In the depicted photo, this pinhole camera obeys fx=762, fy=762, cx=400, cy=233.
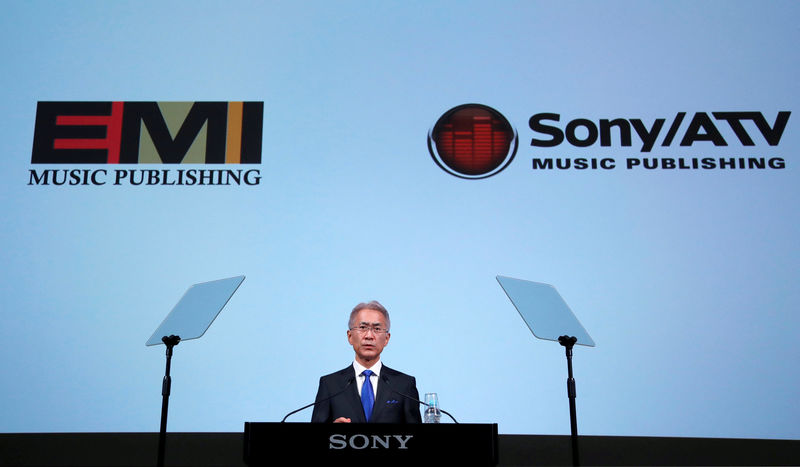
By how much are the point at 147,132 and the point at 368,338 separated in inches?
80.5

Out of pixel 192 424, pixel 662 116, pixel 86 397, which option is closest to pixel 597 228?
pixel 662 116

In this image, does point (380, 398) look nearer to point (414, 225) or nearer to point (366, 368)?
point (366, 368)

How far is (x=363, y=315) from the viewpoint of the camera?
3490 millimetres

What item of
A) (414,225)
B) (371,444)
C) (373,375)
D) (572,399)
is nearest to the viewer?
(371,444)

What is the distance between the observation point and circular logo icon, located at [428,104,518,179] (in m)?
4.43

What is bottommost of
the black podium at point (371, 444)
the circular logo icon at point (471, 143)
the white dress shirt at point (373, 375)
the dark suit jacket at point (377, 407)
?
the black podium at point (371, 444)

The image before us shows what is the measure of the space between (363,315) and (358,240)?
0.90m

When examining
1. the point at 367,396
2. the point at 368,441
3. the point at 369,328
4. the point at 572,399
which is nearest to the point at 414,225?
the point at 369,328

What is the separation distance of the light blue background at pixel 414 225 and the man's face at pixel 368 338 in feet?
2.36

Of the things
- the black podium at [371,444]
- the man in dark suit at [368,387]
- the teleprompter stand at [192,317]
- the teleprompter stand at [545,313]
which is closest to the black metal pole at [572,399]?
the teleprompter stand at [545,313]

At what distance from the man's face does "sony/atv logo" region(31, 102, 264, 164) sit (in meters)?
1.43

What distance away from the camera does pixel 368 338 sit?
3426mm

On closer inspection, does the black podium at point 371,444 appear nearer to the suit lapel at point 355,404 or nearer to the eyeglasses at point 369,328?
the suit lapel at point 355,404

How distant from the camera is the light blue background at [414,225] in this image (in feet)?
13.4
